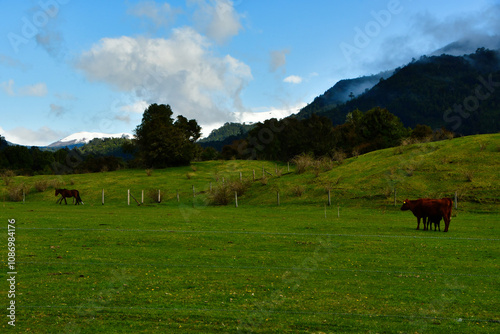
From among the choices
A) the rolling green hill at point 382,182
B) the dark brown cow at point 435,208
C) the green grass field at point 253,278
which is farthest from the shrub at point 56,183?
the dark brown cow at point 435,208

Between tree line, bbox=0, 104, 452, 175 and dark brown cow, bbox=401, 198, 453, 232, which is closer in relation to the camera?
dark brown cow, bbox=401, 198, 453, 232

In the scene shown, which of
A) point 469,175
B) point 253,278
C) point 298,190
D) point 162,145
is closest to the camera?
point 253,278

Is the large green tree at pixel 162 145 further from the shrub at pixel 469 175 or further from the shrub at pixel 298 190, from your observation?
the shrub at pixel 469 175

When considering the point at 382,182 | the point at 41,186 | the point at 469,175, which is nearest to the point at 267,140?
the point at 41,186

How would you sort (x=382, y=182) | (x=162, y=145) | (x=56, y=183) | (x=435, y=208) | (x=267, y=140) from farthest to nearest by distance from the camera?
(x=267, y=140) → (x=162, y=145) → (x=56, y=183) → (x=382, y=182) → (x=435, y=208)

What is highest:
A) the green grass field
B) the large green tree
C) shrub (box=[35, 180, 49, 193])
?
the large green tree

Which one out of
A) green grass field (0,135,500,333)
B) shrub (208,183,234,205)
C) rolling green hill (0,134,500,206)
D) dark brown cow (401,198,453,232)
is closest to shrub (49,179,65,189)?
rolling green hill (0,134,500,206)

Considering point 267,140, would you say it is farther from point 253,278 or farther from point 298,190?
point 253,278

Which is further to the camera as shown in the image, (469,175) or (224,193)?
(224,193)

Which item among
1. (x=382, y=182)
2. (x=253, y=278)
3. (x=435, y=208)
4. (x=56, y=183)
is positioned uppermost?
(x=56, y=183)

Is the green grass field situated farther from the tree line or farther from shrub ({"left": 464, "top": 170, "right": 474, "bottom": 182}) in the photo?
the tree line

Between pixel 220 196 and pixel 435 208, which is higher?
pixel 220 196

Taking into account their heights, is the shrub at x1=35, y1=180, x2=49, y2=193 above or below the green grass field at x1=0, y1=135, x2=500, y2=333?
above

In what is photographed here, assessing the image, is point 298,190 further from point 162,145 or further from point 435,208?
point 162,145
